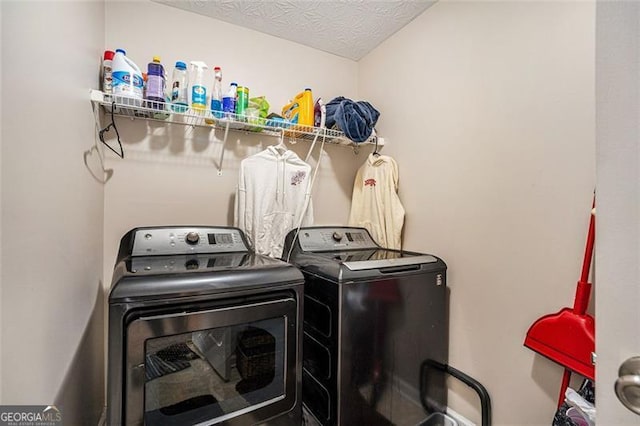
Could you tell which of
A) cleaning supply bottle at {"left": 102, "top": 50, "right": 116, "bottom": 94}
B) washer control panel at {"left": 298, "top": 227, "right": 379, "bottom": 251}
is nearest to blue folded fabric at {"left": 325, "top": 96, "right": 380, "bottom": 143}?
washer control panel at {"left": 298, "top": 227, "right": 379, "bottom": 251}

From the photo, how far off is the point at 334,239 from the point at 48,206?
1320 mm

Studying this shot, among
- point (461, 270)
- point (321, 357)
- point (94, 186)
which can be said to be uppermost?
point (94, 186)

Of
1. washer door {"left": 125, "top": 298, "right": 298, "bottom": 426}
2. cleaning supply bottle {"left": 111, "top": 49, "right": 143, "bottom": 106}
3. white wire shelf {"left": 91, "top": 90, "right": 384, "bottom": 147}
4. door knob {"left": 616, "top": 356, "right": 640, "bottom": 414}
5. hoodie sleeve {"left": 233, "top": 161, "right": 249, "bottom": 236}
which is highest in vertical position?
cleaning supply bottle {"left": 111, "top": 49, "right": 143, "bottom": 106}

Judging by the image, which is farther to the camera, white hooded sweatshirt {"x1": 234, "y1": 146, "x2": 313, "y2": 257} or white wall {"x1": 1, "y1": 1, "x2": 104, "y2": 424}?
white hooded sweatshirt {"x1": 234, "y1": 146, "x2": 313, "y2": 257}

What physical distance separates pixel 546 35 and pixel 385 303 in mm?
1347

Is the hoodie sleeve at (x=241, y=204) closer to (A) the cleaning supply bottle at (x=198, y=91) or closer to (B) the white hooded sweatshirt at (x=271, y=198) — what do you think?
(B) the white hooded sweatshirt at (x=271, y=198)

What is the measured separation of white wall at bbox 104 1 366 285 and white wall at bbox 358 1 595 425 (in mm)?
838

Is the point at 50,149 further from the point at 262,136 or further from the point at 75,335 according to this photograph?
the point at 262,136

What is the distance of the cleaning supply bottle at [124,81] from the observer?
137cm

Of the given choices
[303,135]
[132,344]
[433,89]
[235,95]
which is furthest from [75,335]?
[433,89]

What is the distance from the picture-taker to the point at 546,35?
1.22 meters

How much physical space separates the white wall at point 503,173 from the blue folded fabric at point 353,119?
28 centimetres

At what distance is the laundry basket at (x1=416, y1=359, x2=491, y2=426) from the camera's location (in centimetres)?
137

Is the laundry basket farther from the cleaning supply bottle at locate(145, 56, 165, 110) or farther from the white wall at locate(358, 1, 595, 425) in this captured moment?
the cleaning supply bottle at locate(145, 56, 165, 110)
